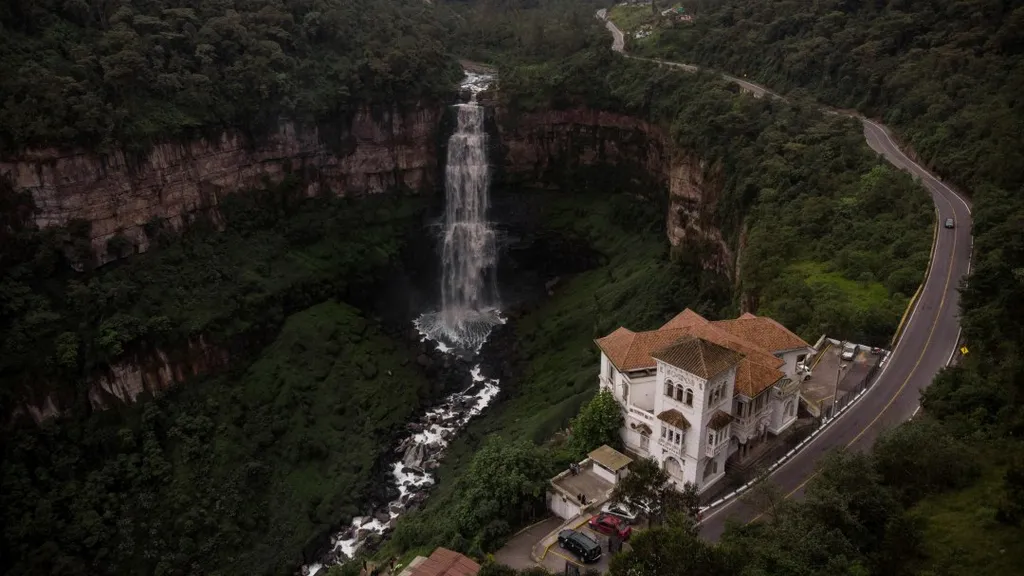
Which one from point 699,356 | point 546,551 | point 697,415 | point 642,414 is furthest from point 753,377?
point 546,551

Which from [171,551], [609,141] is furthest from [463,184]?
[171,551]

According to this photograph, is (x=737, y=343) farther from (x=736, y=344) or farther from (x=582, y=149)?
(x=582, y=149)

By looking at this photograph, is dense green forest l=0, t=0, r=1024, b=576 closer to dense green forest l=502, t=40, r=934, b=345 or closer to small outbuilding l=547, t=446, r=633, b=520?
dense green forest l=502, t=40, r=934, b=345

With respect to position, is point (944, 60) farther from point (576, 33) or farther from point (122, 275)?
point (122, 275)

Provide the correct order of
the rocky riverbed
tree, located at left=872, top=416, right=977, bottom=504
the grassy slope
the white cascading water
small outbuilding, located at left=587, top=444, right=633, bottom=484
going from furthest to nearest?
the white cascading water
the grassy slope
the rocky riverbed
small outbuilding, located at left=587, top=444, right=633, bottom=484
tree, located at left=872, top=416, right=977, bottom=504

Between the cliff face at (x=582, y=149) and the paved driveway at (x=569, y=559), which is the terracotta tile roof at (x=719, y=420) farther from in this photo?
the cliff face at (x=582, y=149)

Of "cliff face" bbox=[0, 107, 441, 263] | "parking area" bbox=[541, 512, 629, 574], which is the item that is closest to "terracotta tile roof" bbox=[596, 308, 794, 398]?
"parking area" bbox=[541, 512, 629, 574]
